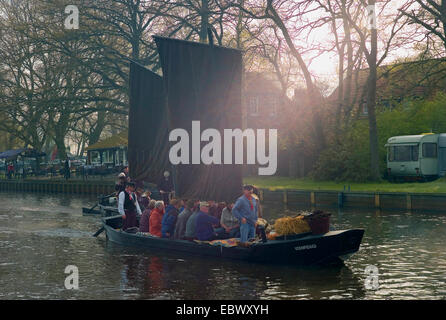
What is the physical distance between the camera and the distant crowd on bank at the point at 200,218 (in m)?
18.2

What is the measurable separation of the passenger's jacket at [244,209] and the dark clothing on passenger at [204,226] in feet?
4.76

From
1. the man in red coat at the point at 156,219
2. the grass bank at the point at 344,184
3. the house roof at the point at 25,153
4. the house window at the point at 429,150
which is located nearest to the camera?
the man in red coat at the point at 156,219

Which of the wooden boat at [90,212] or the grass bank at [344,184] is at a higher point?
the grass bank at [344,184]

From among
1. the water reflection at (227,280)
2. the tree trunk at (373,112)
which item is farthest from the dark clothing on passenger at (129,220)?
the tree trunk at (373,112)

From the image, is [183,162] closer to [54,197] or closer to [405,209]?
[405,209]

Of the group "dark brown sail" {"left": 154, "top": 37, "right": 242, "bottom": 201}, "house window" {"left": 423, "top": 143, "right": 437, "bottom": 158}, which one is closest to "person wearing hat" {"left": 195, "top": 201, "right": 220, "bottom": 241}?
"dark brown sail" {"left": 154, "top": 37, "right": 242, "bottom": 201}

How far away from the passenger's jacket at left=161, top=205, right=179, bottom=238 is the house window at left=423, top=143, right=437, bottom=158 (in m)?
25.1

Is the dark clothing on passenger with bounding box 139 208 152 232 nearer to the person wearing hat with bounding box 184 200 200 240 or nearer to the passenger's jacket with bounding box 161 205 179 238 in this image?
the passenger's jacket with bounding box 161 205 179 238

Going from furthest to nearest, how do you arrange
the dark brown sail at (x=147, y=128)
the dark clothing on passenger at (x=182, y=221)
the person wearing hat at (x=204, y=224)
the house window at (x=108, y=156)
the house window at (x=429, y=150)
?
the house window at (x=108, y=156)
the house window at (x=429, y=150)
the dark brown sail at (x=147, y=128)
the dark clothing on passenger at (x=182, y=221)
the person wearing hat at (x=204, y=224)

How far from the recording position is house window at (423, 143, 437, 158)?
41.1 metres

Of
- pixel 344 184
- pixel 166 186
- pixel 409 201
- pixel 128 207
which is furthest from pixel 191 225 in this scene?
pixel 344 184

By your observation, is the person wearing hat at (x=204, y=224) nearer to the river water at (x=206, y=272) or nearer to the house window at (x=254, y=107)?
the river water at (x=206, y=272)

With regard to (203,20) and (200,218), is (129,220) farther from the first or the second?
(203,20)

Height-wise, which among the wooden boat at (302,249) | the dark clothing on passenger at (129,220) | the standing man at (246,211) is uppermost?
the standing man at (246,211)
